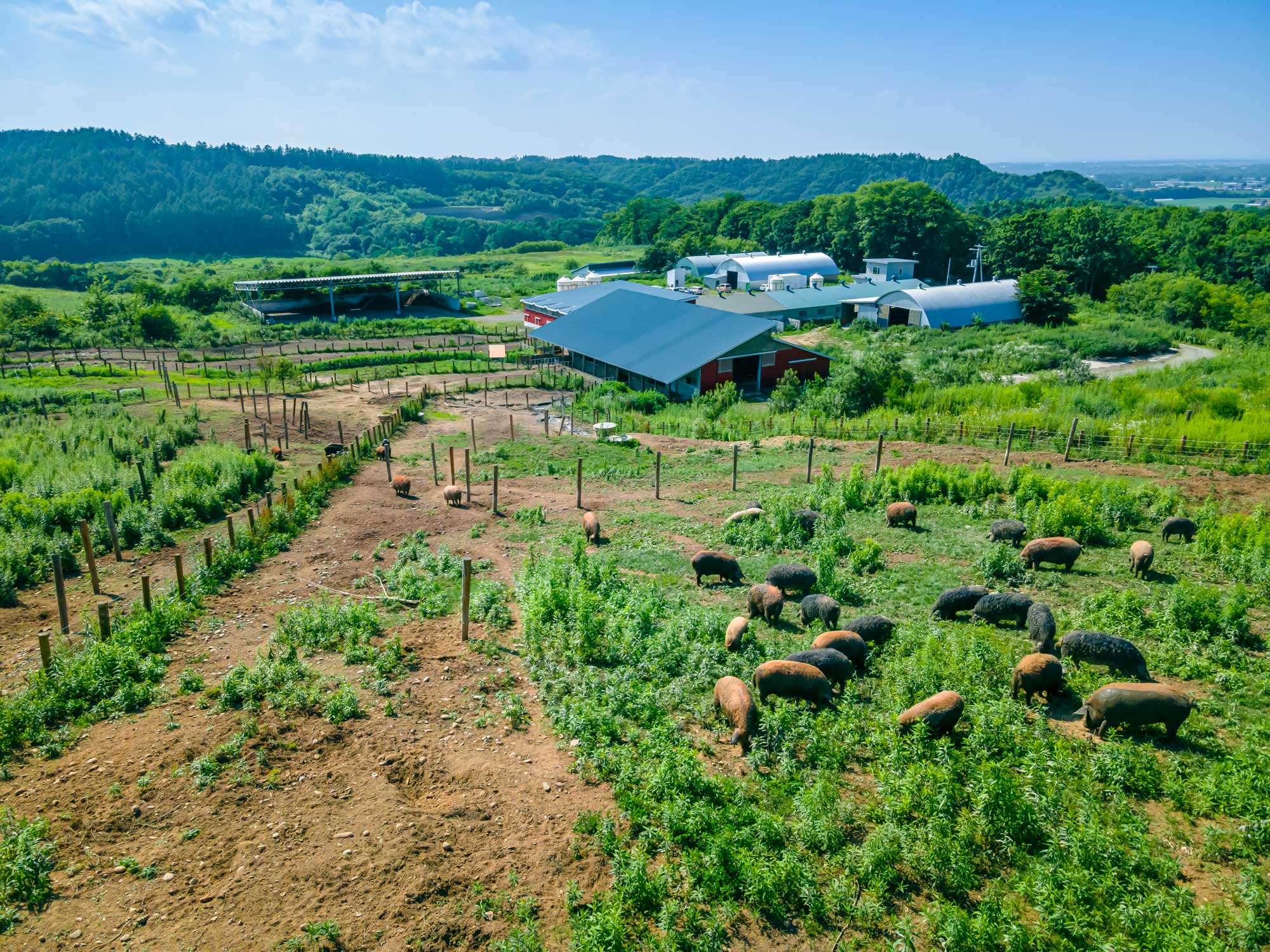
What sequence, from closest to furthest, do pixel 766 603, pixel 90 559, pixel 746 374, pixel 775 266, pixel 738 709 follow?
pixel 738 709, pixel 766 603, pixel 90 559, pixel 746 374, pixel 775 266

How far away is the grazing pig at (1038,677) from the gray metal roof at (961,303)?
5059cm

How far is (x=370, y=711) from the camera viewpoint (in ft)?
39.7

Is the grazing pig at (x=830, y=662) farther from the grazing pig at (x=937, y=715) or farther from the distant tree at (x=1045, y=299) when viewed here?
the distant tree at (x=1045, y=299)

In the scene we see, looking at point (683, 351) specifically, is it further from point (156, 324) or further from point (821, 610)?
point (156, 324)

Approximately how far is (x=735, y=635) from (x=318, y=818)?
7.27 m

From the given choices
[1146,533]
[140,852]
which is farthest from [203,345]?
[1146,533]

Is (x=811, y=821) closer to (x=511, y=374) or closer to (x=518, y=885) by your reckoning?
(x=518, y=885)

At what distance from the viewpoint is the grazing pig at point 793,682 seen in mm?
11953

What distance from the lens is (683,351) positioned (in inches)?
1683

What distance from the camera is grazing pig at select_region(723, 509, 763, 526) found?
20188mm

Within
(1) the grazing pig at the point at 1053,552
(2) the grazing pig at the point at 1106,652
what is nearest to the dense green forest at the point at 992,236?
(1) the grazing pig at the point at 1053,552

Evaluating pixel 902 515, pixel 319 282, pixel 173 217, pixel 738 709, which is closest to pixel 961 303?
pixel 902 515

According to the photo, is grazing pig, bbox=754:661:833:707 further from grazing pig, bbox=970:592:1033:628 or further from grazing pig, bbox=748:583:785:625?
grazing pig, bbox=970:592:1033:628

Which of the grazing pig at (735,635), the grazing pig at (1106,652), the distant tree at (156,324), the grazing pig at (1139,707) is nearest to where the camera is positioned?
the grazing pig at (1139,707)
